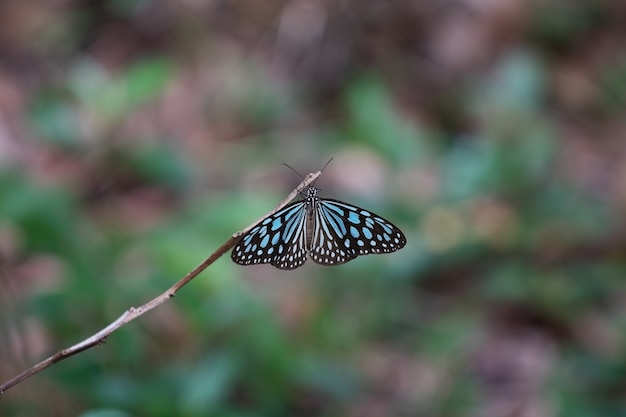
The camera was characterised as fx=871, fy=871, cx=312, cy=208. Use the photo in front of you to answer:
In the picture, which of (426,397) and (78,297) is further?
(426,397)

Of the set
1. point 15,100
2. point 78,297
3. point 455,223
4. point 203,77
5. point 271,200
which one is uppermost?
point 203,77

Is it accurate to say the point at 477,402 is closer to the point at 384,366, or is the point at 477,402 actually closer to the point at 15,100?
the point at 384,366

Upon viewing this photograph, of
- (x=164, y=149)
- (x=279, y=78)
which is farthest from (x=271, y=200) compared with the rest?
(x=279, y=78)
